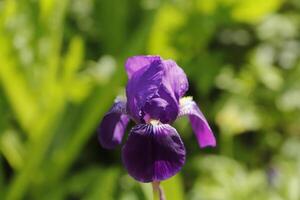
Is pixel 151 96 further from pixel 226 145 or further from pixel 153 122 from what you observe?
pixel 226 145

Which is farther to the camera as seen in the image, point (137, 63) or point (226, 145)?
point (226, 145)

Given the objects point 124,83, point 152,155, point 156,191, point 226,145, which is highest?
point 152,155

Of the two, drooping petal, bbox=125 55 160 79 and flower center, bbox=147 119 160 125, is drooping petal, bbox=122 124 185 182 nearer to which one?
flower center, bbox=147 119 160 125

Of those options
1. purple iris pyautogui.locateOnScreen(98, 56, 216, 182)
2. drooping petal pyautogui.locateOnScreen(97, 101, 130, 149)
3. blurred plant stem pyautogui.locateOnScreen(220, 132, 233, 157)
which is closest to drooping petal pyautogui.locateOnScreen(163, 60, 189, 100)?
purple iris pyautogui.locateOnScreen(98, 56, 216, 182)

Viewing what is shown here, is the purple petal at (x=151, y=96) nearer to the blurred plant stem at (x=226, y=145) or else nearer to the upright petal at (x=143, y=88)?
the upright petal at (x=143, y=88)

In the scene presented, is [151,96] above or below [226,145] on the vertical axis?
above

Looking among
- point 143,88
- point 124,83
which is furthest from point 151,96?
point 124,83
